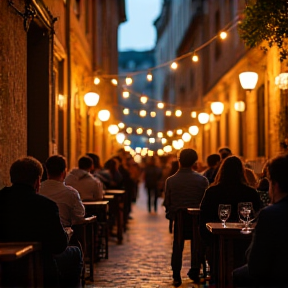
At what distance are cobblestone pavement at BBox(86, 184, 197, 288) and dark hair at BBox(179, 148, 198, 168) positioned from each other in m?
1.63

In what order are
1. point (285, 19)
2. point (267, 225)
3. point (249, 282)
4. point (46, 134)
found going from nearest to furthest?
point (267, 225) < point (249, 282) < point (285, 19) < point (46, 134)

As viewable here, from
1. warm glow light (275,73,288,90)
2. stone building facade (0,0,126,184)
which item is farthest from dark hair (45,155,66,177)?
warm glow light (275,73,288,90)

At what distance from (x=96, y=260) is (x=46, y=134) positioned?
2.53 m

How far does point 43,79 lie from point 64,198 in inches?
225

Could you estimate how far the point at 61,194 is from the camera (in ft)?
30.3

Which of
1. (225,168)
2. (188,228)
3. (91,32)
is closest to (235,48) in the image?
(91,32)

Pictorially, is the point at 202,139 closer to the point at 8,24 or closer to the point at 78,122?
the point at 78,122

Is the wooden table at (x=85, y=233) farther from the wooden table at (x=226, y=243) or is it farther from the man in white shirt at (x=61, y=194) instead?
the wooden table at (x=226, y=243)

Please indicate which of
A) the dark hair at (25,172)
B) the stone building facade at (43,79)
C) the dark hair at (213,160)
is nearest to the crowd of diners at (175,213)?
the dark hair at (25,172)

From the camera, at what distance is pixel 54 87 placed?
15836 millimetres

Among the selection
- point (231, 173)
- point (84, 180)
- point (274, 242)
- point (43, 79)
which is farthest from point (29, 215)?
point (43, 79)

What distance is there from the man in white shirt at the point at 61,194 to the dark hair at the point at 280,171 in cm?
370

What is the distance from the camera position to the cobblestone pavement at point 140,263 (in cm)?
1112

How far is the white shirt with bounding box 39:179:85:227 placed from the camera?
925 cm
